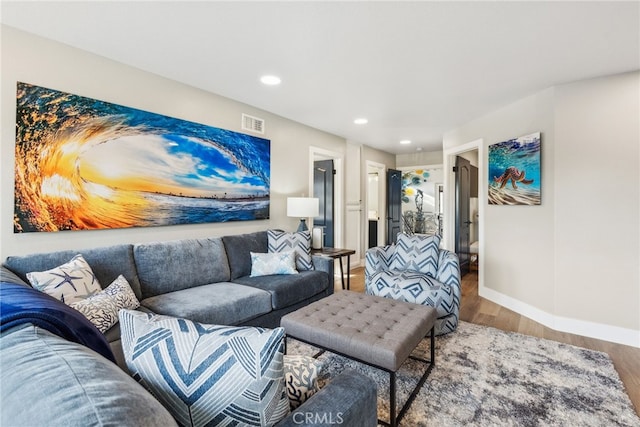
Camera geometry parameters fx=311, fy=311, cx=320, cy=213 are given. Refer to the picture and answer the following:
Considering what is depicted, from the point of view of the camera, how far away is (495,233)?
378cm

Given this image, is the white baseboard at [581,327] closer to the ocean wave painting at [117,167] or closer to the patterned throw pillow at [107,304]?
the ocean wave painting at [117,167]

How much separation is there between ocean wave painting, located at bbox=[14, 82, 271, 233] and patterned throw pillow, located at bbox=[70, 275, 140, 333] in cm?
70

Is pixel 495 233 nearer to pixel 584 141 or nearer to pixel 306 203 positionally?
pixel 584 141

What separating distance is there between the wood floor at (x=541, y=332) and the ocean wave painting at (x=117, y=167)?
2.36 metres

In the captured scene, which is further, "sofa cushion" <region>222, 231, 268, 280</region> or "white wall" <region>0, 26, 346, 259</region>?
"sofa cushion" <region>222, 231, 268, 280</region>

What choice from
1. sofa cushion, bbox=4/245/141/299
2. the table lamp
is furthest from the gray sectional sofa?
the table lamp

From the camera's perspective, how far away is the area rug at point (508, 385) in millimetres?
1697

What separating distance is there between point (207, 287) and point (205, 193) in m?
0.98

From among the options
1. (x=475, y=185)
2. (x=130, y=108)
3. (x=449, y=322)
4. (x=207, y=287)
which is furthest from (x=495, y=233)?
(x=130, y=108)

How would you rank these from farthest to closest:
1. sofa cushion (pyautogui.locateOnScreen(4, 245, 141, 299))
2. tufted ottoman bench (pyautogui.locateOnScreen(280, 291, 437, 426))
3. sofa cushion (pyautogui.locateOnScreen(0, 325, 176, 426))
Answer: sofa cushion (pyautogui.locateOnScreen(4, 245, 141, 299)) → tufted ottoman bench (pyautogui.locateOnScreen(280, 291, 437, 426)) → sofa cushion (pyautogui.locateOnScreen(0, 325, 176, 426))

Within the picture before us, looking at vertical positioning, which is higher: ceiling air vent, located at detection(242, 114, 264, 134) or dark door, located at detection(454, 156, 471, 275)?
ceiling air vent, located at detection(242, 114, 264, 134)

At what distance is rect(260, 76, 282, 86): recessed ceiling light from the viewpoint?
277cm

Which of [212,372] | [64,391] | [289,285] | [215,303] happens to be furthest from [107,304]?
[64,391]

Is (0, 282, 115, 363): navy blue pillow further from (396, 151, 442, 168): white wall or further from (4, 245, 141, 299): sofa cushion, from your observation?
(396, 151, 442, 168): white wall
